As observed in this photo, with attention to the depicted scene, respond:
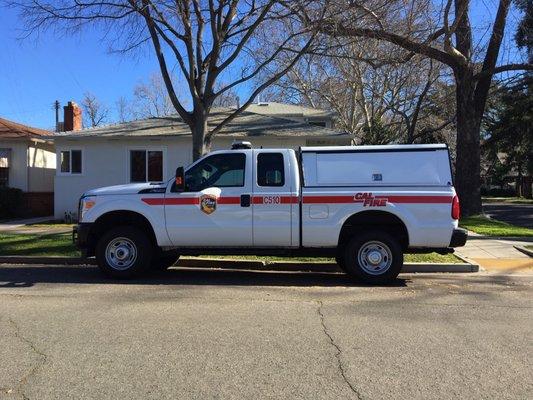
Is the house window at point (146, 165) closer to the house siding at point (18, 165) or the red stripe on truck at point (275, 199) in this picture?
the house siding at point (18, 165)

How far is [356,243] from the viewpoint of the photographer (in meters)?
8.93

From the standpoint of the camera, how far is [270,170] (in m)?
9.14

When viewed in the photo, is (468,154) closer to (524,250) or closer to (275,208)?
(524,250)

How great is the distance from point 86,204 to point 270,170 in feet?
10.2

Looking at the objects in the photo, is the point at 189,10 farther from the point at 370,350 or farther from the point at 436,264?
the point at 370,350

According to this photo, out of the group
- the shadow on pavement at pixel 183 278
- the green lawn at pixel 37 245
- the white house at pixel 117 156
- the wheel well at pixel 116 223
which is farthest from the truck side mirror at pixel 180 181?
the white house at pixel 117 156

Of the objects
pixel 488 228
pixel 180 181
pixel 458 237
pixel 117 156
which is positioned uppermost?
pixel 117 156

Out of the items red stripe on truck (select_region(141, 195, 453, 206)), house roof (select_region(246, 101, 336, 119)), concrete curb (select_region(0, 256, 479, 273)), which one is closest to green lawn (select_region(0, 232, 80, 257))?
concrete curb (select_region(0, 256, 479, 273))

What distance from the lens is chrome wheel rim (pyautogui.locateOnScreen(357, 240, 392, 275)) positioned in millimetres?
8930

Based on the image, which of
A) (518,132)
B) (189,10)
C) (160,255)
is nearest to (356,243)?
(160,255)

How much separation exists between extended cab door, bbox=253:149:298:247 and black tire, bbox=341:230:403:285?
3.18 ft

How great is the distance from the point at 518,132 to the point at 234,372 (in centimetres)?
3688

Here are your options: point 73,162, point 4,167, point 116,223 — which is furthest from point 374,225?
point 4,167

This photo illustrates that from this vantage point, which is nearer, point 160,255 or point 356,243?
point 356,243
